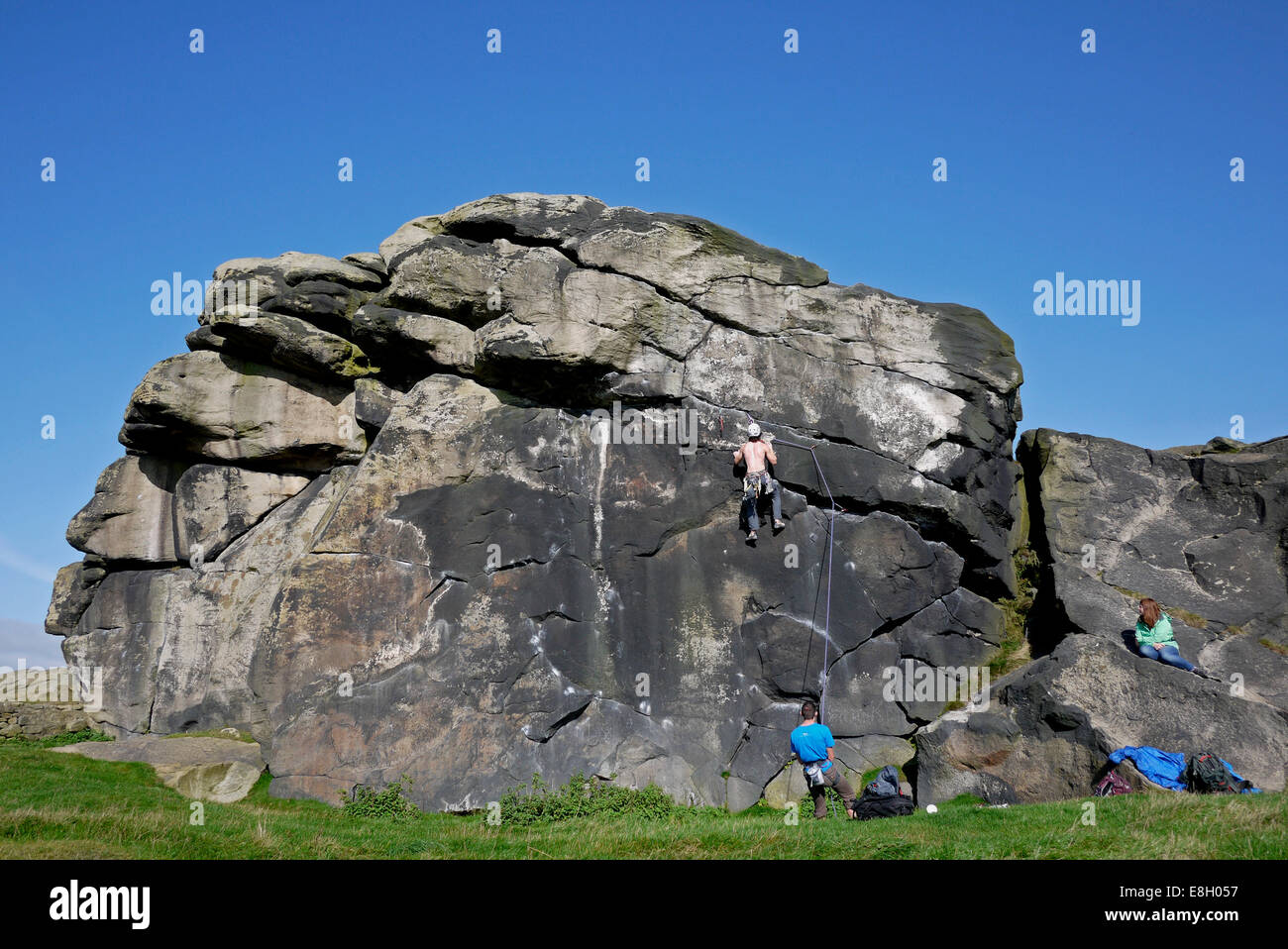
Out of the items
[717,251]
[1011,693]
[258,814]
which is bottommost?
[258,814]

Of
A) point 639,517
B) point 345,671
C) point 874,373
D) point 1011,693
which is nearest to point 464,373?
point 639,517

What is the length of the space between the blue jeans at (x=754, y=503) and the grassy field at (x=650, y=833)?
5878 mm

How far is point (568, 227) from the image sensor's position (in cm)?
2253

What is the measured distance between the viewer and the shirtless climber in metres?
20.5

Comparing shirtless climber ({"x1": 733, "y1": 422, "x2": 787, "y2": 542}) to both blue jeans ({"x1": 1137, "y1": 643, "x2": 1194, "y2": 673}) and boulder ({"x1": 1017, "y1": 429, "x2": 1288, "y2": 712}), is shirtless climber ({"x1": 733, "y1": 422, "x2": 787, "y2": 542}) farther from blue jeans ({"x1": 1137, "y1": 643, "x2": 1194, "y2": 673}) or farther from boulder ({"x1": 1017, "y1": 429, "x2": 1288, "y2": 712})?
blue jeans ({"x1": 1137, "y1": 643, "x2": 1194, "y2": 673})

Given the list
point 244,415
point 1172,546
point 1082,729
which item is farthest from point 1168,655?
point 244,415

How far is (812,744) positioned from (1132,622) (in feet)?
25.3

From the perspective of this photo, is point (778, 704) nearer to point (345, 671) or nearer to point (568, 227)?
point (345, 671)

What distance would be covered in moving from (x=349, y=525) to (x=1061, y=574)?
46.6 ft

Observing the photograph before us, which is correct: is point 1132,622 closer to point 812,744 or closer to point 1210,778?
point 1210,778

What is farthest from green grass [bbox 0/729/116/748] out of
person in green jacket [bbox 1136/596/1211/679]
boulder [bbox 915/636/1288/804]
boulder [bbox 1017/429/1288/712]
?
person in green jacket [bbox 1136/596/1211/679]

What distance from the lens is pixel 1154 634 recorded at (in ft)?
61.9

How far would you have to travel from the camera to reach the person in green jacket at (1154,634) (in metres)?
18.7

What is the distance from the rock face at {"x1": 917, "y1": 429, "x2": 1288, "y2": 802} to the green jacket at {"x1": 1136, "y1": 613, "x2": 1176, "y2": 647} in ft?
1.04
